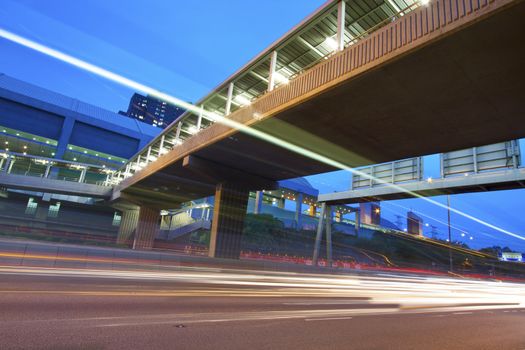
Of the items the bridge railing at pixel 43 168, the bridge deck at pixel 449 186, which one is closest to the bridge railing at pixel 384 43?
the bridge deck at pixel 449 186

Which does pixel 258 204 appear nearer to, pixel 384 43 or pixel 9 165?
pixel 9 165

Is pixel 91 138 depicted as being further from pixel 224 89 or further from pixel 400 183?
pixel 400 183

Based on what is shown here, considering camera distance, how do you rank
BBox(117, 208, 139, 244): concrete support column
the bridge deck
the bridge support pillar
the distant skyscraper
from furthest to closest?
1. the distant skyscraper
2. BBox(117, 208, 139, 244): concrete support column
3. the bridge support pillar
4. the bridge deck

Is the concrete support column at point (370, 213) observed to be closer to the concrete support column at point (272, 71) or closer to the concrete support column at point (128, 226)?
the concrete support column at point (128, 226)

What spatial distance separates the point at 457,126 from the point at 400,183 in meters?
12.9

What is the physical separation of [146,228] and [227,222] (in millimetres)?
21257

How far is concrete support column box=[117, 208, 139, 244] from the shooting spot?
4634 centimetres

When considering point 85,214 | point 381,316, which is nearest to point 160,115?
point 85,214

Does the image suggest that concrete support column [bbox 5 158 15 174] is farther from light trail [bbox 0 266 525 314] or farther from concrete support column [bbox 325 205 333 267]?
concrete support column [bbox 325 205 333 267]

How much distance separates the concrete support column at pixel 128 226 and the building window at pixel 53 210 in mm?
11653

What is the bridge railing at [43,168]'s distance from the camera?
1620 inches

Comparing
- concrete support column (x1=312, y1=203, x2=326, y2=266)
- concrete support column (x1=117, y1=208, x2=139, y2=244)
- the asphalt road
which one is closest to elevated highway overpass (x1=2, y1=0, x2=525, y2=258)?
the asphalt road

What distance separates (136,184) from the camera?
3309 cm

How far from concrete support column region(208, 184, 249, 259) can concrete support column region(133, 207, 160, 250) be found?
1891cm
